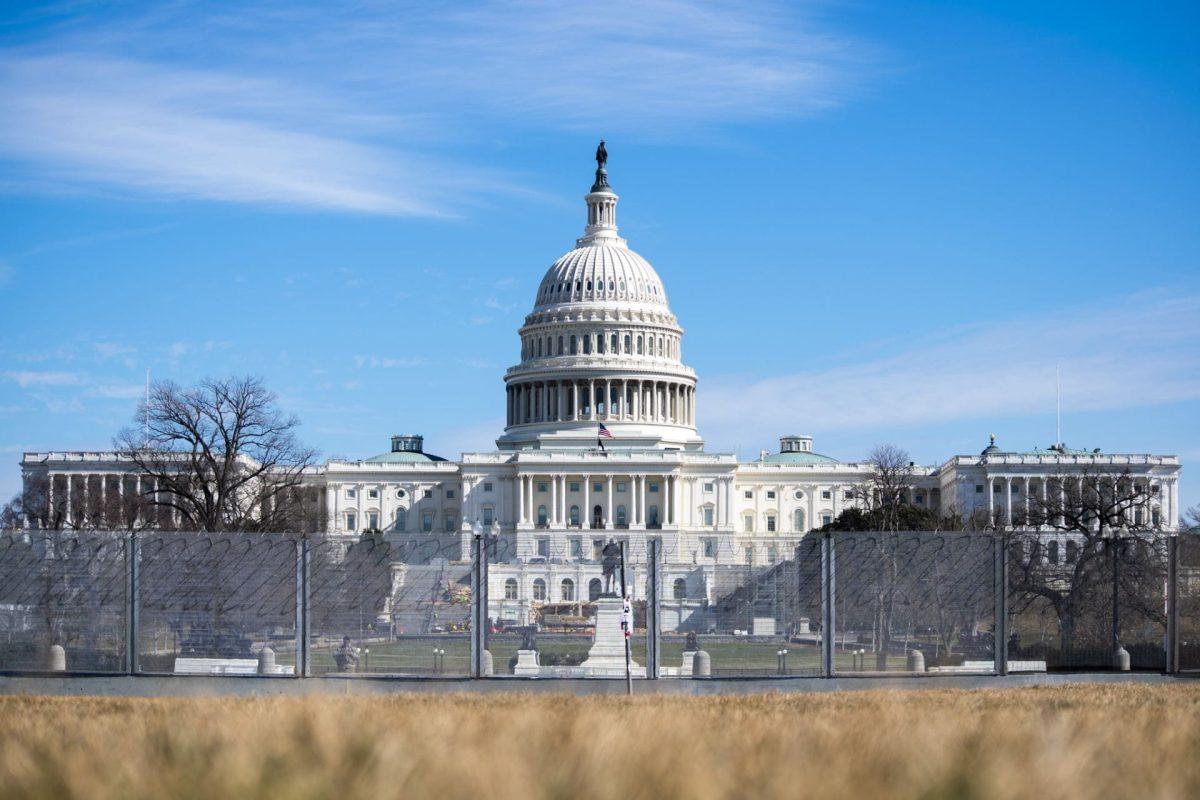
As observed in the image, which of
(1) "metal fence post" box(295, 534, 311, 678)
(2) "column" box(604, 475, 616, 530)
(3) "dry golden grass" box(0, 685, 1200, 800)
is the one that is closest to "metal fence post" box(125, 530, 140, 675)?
(1) "metal fence post" box(295, 534, 311, 678)

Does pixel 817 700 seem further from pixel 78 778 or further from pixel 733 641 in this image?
pixel 78 778

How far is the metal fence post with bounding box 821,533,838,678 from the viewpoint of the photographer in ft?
138

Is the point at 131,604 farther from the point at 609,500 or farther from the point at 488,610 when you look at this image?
the point at 609,500

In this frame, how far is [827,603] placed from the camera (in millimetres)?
42906

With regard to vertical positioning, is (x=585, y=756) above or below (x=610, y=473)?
below

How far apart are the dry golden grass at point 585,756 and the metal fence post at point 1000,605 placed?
75.6 feet

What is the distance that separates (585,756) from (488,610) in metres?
28.9

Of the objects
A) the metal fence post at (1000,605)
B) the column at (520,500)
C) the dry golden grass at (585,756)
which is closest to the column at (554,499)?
the column at (520,500)

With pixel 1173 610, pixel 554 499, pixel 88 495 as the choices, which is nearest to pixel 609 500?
pixel 554 499

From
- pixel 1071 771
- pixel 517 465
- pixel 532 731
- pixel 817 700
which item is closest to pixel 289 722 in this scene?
pixel 532 731

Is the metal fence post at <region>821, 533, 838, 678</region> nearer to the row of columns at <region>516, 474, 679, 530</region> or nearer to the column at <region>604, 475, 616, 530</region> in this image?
the row of columns at <region>516, 474, 679, 530</region>

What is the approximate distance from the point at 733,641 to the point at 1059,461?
143854 mm

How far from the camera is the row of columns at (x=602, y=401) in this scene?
193 m

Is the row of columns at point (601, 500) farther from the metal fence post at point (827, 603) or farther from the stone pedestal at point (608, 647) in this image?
A: the metal fence post at point (827, 603)
